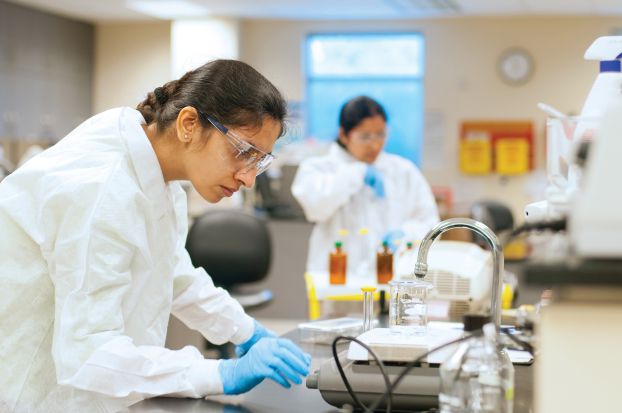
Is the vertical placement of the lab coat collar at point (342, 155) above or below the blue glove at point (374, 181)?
above

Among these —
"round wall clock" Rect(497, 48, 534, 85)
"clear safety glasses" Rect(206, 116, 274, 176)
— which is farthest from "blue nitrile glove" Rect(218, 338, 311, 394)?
"round wall clock" Rect(497, 48, 534, 85)

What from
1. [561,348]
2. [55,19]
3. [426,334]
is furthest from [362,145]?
[55,19]

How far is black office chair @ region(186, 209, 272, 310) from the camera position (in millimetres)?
3889

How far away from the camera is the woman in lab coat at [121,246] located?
1.37m

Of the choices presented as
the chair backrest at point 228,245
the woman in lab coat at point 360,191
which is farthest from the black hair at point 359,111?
the chair backrest at point 228,245

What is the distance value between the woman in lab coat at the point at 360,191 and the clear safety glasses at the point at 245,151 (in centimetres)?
178

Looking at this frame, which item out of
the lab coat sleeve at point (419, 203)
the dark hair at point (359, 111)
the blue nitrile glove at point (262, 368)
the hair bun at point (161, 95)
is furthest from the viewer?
the lab coat sleeve at point (419, 203)

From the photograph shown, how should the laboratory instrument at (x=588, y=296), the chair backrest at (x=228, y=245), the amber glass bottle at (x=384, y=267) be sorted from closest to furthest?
1. the laboratory instrument at (x=588, y=296)
2. the amber glass bottle at (x=384, y=267)
3. the chair backrest at (x=228, y=245)

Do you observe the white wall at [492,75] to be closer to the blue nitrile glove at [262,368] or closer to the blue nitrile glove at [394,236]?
the blue nitrile glove at [394,236]

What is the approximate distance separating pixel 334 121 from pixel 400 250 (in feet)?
20.0

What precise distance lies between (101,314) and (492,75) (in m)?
A: 7.36

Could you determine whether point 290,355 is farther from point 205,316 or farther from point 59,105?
point 59,105

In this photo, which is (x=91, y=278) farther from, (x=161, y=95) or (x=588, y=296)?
(x=588, y=296)

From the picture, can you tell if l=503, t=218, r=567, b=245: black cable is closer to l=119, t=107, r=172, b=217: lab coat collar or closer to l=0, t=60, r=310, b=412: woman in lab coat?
l=0, t=60, r=310, b=412: woman in lab coat
